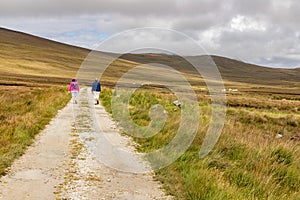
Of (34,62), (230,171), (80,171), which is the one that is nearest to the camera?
(80,171)

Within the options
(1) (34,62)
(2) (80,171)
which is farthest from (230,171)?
(1) (34,62)

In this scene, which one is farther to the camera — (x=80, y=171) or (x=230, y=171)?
(x=230, y=171)

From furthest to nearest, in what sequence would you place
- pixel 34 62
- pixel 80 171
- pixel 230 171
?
pixel 34 62 → pixel 230 171 → pixel 80 171

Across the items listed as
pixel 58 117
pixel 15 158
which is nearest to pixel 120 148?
pixel 15 158

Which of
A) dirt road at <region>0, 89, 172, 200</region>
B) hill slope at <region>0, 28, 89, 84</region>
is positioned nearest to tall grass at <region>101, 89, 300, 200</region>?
dirt road at <region>0, 89, 172, 200</region>

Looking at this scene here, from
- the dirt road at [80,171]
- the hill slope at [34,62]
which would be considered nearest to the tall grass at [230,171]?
the dirt road at [80,171]

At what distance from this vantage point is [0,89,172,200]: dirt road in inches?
233

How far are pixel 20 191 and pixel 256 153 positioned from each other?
6.01 m

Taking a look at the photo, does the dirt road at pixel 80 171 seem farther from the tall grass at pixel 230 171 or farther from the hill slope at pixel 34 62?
the hill slope at pixel 34 62

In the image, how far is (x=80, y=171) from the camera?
7.17 metres

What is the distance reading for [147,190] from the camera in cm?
627

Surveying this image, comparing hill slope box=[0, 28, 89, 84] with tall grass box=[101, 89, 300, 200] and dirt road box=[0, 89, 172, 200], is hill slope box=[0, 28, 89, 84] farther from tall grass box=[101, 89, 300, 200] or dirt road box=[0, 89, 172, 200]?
tall grass box=[101, 89, 300, 200]

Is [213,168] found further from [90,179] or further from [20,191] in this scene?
[20,191]

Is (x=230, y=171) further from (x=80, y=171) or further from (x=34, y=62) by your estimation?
A: (x=34, y=62)
